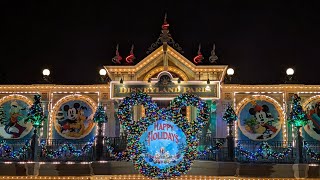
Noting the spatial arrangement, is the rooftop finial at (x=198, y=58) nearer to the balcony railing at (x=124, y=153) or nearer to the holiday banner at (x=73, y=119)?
the balcony railing at (x=124, y=153)

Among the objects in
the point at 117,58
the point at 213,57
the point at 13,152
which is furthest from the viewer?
the point at 117,58

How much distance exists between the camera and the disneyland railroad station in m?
26.5

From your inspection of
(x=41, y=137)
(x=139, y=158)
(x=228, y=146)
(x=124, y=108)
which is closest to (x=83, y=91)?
(x=41, y=137)

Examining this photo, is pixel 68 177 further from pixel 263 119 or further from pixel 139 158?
pixel 263 119

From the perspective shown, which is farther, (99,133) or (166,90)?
(166,90)

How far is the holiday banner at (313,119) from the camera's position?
31358 mm

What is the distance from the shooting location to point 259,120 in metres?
31.8

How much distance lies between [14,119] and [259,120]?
15027mm

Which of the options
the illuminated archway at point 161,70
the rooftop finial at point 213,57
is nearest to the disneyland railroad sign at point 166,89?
the illuminated archway at point 161,70

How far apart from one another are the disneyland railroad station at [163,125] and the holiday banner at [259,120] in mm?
60

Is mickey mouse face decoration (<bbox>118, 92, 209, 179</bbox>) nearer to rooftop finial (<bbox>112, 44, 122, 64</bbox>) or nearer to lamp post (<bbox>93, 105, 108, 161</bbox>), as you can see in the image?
lamp post (<bbox>93, 105, 108, 161</bbox>)

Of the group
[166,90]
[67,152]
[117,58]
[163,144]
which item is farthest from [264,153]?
[67,152]

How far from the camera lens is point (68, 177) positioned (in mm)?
28266

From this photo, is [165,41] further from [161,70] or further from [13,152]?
[13,152]
